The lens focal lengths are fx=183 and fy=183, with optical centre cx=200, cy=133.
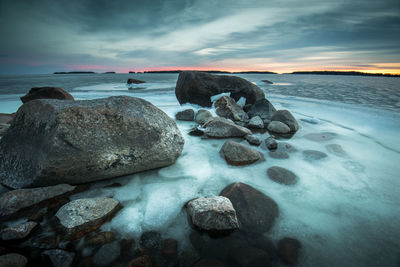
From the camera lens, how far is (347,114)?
6.57 metres

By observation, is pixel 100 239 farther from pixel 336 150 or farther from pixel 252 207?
pixel 336 150

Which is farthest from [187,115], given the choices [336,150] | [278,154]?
[336,150]

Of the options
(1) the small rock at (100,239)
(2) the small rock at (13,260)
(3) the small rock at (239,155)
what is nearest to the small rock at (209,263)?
(1) the small rock at (100,239)

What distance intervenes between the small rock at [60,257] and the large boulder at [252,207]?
4.73ft

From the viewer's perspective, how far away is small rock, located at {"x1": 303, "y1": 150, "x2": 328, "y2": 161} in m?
3.19

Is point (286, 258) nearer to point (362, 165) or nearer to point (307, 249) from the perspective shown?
point (307, 249)

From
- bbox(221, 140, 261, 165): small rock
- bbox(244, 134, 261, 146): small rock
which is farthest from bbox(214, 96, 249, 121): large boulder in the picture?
bbox(221, 140, 261, 165): small rock

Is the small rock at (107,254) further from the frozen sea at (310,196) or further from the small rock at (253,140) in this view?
the small rock at (253,140)

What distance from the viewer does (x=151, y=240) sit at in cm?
162

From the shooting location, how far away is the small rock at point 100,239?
1.55 meters

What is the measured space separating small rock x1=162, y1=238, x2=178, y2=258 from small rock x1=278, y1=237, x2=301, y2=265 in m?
0.87

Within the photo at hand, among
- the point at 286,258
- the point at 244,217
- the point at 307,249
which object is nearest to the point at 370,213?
the point at 307,249

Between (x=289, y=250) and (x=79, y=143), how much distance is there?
2.45 metres

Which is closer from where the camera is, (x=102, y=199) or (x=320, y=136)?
(x=102, y=199)
